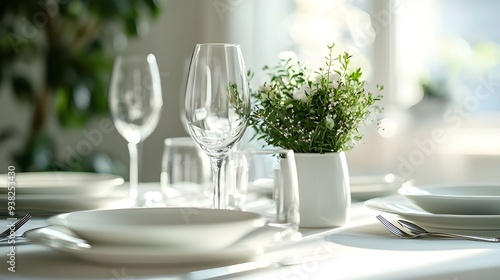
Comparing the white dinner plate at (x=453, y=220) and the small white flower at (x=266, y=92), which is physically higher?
the small white flower at (x=266, y=92)

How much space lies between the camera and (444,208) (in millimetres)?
1127

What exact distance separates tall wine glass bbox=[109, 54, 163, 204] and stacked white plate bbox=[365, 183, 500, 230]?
0.55m

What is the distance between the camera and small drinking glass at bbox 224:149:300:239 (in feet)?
3.30

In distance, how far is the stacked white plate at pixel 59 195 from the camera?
123 centimetres

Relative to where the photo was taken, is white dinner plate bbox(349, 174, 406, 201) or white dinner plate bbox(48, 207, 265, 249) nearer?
white dinner plate bbox(48, 207, 265, 249)

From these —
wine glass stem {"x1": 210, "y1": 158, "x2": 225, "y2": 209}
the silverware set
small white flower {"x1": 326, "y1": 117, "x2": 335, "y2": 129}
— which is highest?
small white flower {"x1": 326, "y1": 117, "x2": 335, "y2": 129}

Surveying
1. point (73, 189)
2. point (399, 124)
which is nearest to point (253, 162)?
point (73, 189)

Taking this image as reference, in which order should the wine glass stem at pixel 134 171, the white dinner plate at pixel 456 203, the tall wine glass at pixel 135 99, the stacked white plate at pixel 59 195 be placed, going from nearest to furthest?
1. the white dinner plate at pixel 456 203
2. the stacked white plate at pixel 59 195
3. the wine glass stem at pixel 134 171
4. the tall wine glass at pixel 135 99

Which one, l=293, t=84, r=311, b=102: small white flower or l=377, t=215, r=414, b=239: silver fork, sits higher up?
l=293, t=84, r=311, b=102: small white flower

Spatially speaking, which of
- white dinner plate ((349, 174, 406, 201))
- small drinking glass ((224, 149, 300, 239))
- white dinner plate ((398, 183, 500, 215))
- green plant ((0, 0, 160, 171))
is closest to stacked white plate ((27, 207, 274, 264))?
small drinking glass ((224, 149, 300, 239))

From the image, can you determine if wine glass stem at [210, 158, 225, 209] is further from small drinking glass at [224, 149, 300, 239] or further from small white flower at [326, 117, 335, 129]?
small white flower at [326, 117, 335, 129]

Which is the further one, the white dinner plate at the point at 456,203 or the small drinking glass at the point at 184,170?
Result: the small drinking glass at the point at 184,170

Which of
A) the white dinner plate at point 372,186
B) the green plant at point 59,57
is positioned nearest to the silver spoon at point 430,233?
the white dinner plate at point 372,186

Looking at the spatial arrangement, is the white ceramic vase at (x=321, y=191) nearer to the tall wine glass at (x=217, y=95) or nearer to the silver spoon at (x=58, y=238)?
the tall wine glass at (x=217, y=95)
